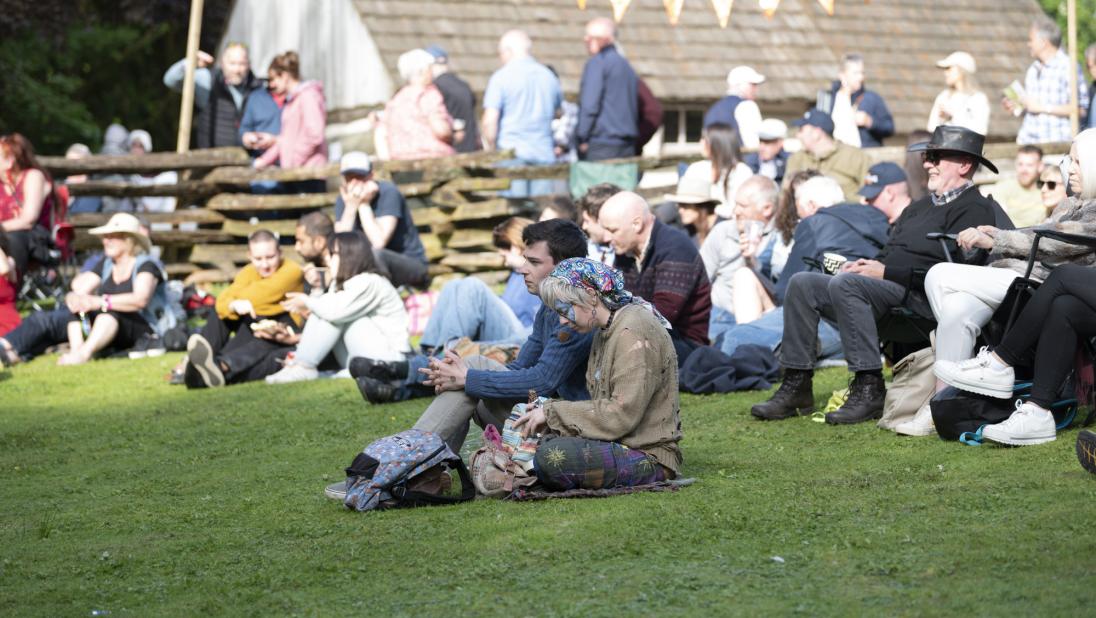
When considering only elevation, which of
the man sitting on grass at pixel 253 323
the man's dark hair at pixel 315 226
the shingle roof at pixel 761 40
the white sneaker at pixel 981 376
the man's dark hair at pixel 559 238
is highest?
the shingle roof at pixel 761 40

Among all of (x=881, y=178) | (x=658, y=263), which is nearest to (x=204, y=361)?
(x=658, y=263)

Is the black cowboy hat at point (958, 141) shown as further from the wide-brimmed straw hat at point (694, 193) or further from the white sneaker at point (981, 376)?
the wide-brimmed straw hat at point (694, 193)

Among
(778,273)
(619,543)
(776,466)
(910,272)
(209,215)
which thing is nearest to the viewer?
(619,543)

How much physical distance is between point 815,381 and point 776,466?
9.02ft

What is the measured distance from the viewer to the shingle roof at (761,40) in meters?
19.6

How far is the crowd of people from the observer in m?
6.64

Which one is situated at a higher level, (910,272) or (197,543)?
(910,272)

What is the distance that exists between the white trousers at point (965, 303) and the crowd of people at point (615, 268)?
0.03 ft

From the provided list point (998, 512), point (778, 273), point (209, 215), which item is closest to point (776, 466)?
point (998, 512)

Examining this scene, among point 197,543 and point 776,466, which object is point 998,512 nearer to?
point 776,466

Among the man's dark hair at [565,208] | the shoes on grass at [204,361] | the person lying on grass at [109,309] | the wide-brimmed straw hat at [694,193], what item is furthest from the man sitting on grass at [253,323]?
the wide-brimmed straw hat at [694,193]

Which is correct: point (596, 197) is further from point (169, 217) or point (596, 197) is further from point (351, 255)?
point (169, 217)

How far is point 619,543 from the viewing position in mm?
5543

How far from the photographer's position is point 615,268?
8.38 metres
